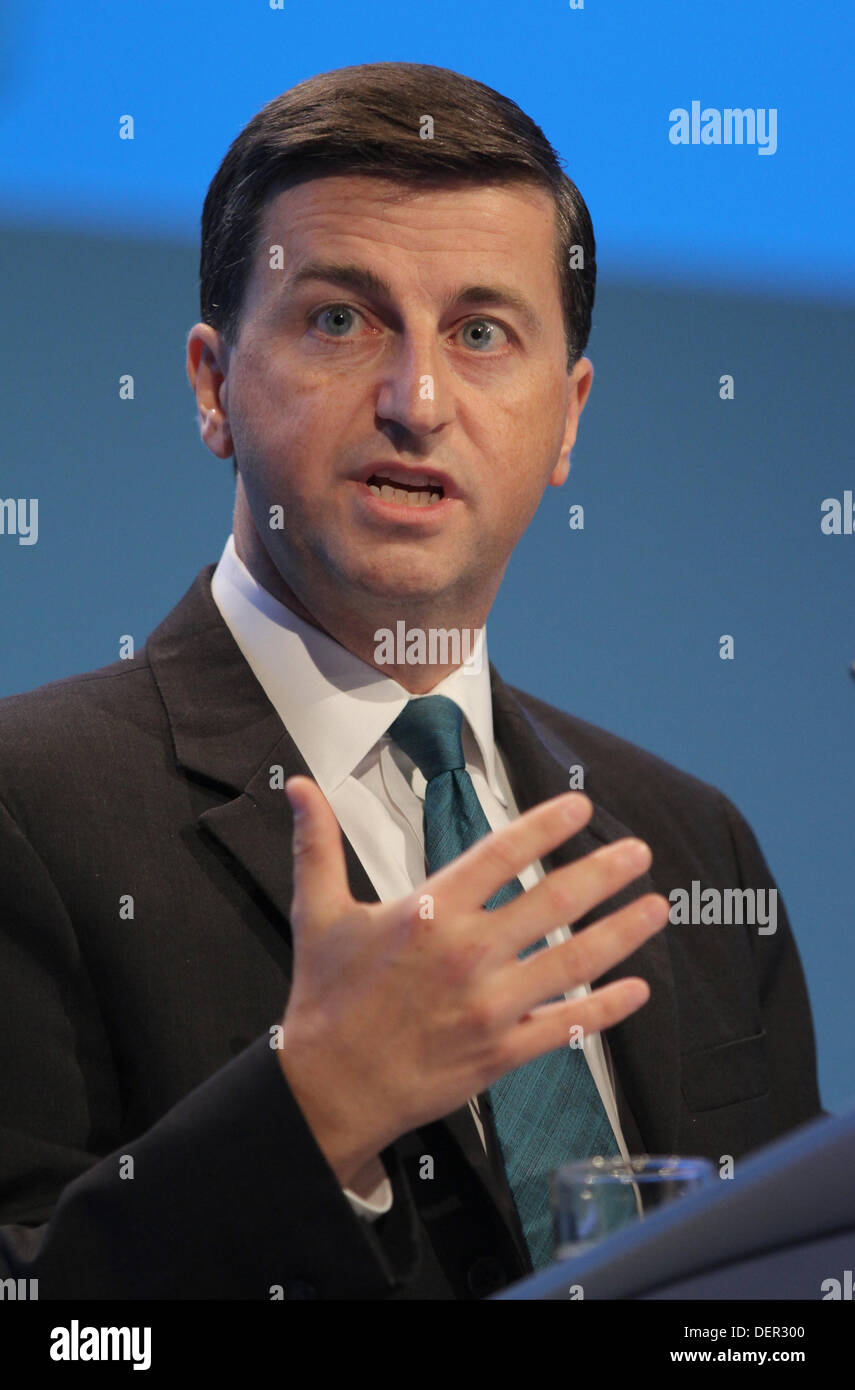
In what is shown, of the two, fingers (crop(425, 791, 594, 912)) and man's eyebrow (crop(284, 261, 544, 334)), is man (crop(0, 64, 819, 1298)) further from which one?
fingers (crop(425, 791, 594, 912))

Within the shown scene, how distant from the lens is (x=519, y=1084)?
156cm

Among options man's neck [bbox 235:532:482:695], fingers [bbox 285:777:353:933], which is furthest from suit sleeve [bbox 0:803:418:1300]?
man's neck [bbox 235:532:482:695]

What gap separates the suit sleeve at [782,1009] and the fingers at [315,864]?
42.5 inches

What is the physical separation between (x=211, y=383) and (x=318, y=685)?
0.42 meters

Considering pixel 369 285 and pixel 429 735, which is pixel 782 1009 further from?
pixel 369 285

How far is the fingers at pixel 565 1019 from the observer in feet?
3.44

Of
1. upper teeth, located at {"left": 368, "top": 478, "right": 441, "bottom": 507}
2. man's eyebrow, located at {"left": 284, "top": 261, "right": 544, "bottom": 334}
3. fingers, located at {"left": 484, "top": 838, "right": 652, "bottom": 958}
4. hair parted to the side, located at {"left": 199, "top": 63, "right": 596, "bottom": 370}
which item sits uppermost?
hair parted to the side, located at {"left": 199, "top": 63, "right": 596, "bottom": 370}

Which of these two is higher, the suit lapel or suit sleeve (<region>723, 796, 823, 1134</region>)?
the suit lapel

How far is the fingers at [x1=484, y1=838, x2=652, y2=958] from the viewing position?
103 cm

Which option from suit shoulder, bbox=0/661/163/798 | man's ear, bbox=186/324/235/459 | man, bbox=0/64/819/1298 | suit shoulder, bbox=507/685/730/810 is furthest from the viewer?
suit shoulder, bbox=507/685/730/810

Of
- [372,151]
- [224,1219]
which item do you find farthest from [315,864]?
[372,151]

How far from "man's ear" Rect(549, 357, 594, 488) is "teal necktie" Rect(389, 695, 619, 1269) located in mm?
382

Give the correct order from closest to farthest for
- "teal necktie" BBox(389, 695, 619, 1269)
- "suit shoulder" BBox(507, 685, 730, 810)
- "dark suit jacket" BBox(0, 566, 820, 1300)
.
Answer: "dark suit jacket" BBox(0, 566, 820, 1300)
"teal necktie" BBox(389, 695, 619, 1269)
"suit shoulder" BBox(507, 685, 730, 810)

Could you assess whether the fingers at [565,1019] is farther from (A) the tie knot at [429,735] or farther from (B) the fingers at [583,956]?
(A) the tie knot at [429,735]
